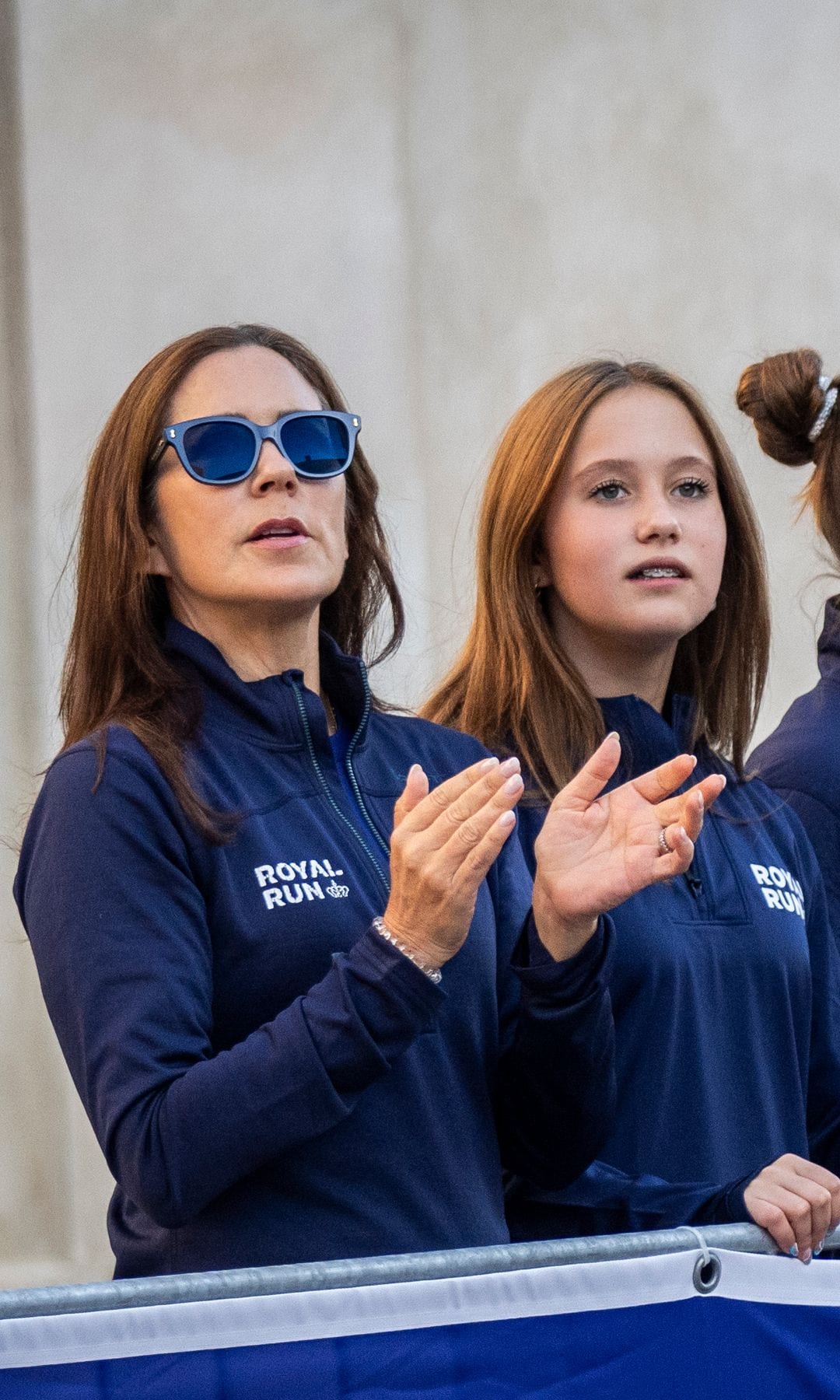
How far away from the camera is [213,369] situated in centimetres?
241

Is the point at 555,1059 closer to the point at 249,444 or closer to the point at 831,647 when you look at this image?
the point at 249,444

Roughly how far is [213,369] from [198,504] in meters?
0.19

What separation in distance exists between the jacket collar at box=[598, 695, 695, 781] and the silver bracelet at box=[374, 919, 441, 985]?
0.96 metres

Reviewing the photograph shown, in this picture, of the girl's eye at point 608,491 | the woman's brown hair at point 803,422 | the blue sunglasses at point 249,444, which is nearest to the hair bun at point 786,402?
the woman's brown hair at point 803,422

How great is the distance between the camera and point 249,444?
233 cm

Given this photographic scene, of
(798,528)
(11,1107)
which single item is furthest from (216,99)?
(11,1107)

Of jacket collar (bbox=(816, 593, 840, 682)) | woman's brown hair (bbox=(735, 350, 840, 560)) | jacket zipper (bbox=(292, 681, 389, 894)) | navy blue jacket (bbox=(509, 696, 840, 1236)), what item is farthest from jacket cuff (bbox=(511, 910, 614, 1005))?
woman's brown hair (bbox=(735, 350, 840, 560))

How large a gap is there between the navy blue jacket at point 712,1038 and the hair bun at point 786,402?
867 millimetres

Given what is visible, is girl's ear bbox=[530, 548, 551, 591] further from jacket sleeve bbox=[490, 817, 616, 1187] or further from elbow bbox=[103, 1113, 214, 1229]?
elbow bbox=[103, 1113, 214, 1229]

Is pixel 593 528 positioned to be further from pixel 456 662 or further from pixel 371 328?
pixel 371 328

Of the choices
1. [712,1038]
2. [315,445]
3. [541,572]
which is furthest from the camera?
[541,572]

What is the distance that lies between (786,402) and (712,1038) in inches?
51.1

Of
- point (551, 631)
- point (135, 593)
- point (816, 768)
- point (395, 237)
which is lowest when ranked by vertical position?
point (816, 768)

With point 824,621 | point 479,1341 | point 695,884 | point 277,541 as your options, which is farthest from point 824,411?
point 479,1341
